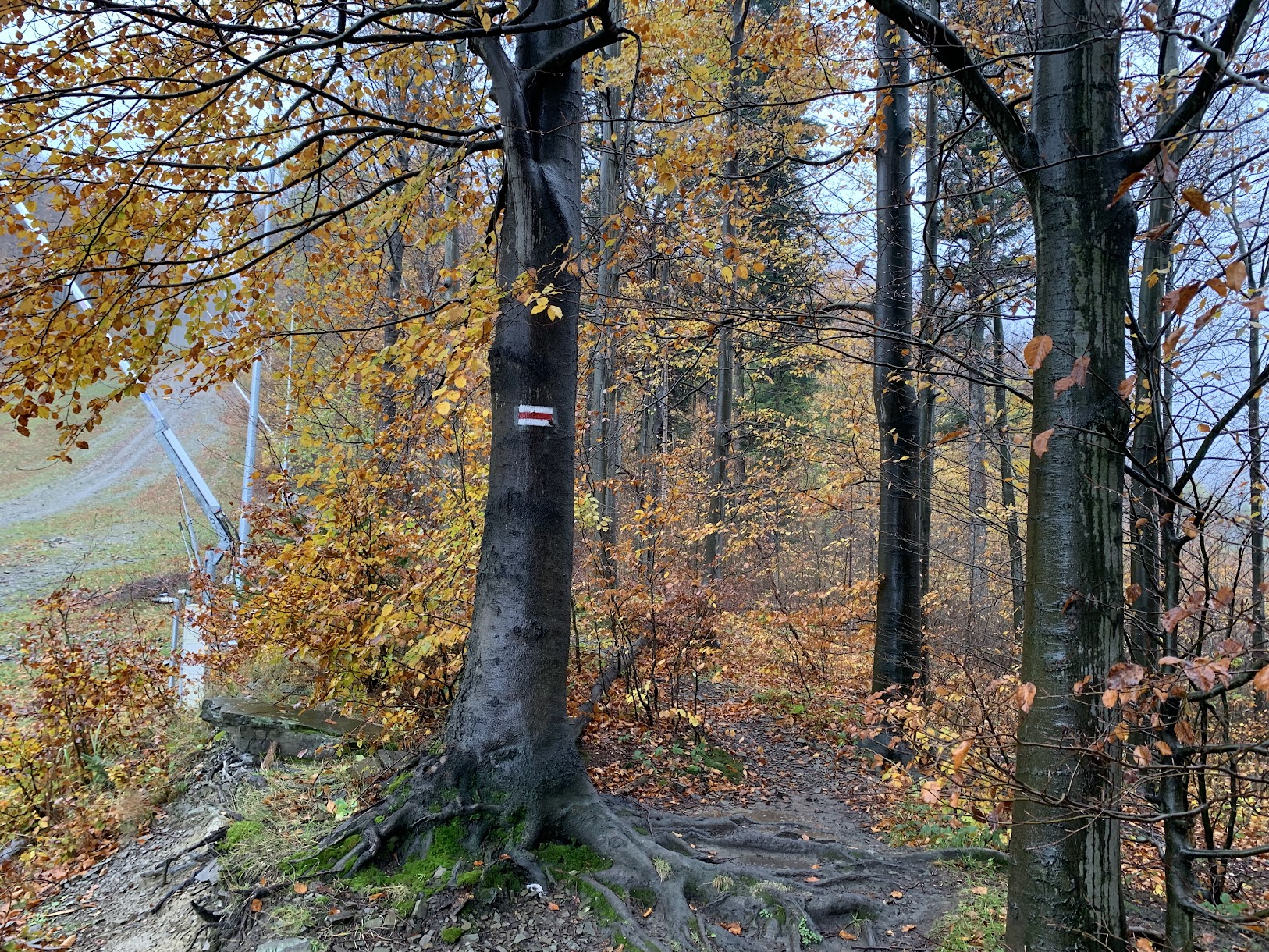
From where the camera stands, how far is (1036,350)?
7.65ft

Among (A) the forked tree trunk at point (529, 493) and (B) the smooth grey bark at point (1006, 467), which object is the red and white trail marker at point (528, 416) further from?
(B) the smooth grey bark at point (1006, 467)

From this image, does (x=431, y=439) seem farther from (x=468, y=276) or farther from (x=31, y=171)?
(x=31, y=171)

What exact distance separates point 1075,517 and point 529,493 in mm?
2736

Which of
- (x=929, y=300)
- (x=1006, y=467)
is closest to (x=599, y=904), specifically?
(x=929, y=300)

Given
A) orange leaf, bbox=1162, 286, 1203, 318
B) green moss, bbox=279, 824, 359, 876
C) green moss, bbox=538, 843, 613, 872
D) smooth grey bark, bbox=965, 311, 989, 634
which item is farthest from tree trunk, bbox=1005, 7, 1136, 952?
green moss, bbox=279, 824, 359, 876

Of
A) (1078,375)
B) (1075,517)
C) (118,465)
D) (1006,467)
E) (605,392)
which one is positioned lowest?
(1075,517)

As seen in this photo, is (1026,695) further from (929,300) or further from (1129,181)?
(929,300)

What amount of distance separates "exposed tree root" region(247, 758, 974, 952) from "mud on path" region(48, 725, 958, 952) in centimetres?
3

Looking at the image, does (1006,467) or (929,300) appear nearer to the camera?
(929,300)

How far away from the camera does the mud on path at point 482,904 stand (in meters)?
3.35

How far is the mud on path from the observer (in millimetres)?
3346

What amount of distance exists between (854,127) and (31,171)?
681 centimetres

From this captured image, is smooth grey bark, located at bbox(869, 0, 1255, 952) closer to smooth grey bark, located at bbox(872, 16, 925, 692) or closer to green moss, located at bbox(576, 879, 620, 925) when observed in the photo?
green moss, located at bbox(576, 879, 620, 925)

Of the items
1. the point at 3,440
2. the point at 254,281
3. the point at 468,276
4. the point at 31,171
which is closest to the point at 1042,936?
the point at 468,276
